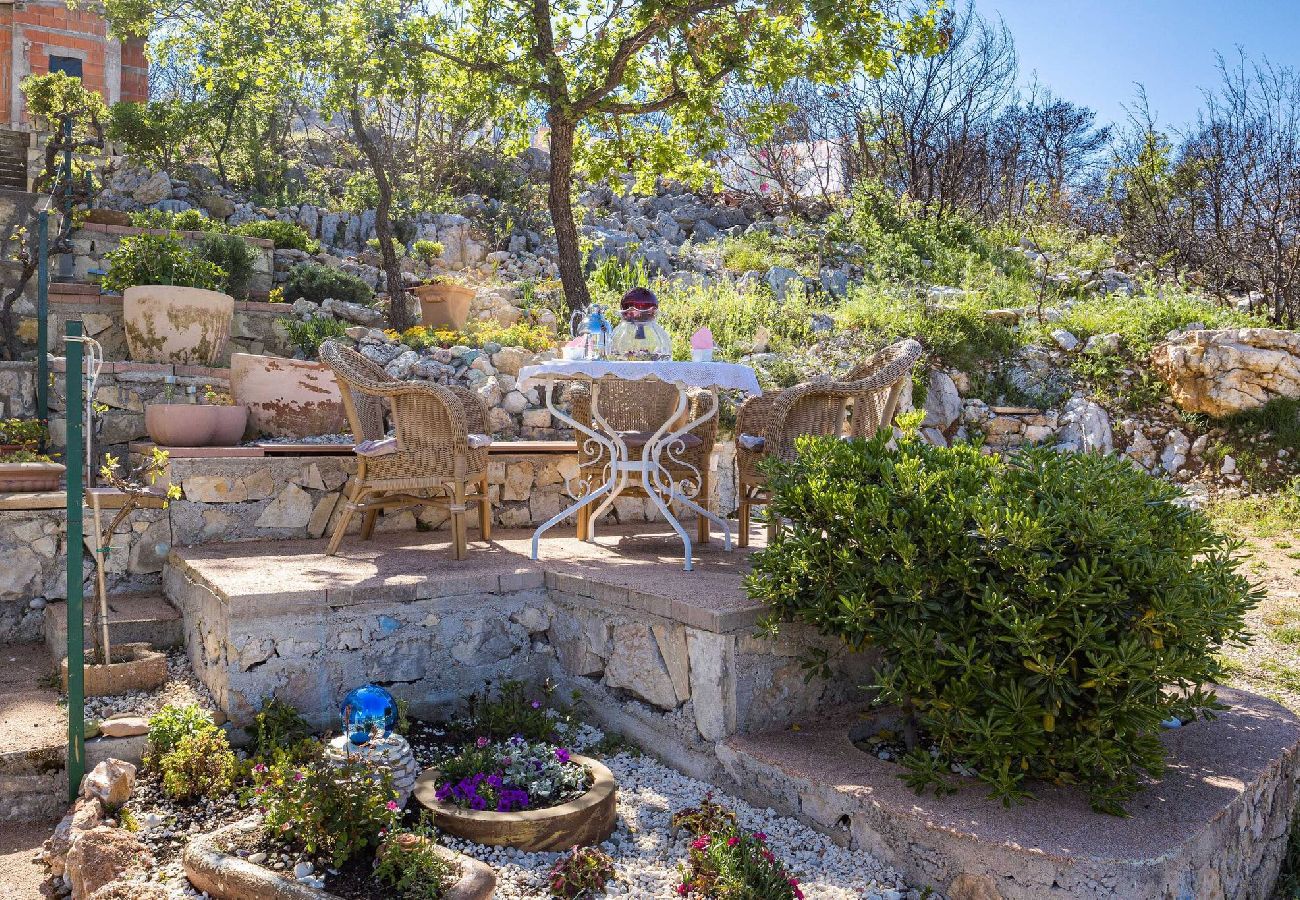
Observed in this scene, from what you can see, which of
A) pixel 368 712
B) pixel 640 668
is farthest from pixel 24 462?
pixel 640 668

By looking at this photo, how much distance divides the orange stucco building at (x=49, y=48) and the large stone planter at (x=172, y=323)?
8.16 meters

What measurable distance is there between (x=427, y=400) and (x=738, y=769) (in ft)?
6.45

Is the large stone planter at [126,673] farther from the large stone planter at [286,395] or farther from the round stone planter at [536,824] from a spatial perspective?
the large stone planter at [286,395]

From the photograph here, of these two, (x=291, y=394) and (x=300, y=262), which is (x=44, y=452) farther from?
(x=300, y=262)

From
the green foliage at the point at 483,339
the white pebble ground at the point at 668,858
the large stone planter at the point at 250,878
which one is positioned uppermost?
the green foliage at the point at 483,339

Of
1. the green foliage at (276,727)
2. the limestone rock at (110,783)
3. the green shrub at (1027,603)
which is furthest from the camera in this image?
the green foliage at (276,727)

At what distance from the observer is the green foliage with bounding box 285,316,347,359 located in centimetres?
710

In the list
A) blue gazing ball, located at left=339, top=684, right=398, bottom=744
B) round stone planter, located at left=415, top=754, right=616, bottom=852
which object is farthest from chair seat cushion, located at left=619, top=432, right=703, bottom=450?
round stone planter, located at left=415, top=754, right=616, bottom=852

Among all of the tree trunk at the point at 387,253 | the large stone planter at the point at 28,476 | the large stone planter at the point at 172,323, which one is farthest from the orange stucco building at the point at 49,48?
the large stone planter at the point at 28,476

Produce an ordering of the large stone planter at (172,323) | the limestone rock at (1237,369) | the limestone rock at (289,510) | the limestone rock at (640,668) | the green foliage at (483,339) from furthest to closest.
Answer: the green foliage at (483,339) → the limestone rock at (1237,369) → the large stone planter at (172,323) → the limestone rock at (289,510) → the limestone rock at (640,668)

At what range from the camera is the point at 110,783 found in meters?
2.60

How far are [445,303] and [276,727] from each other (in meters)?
5.43

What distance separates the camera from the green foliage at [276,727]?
2.97 meters

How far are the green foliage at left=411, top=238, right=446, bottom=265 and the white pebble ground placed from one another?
8859 millimetres
